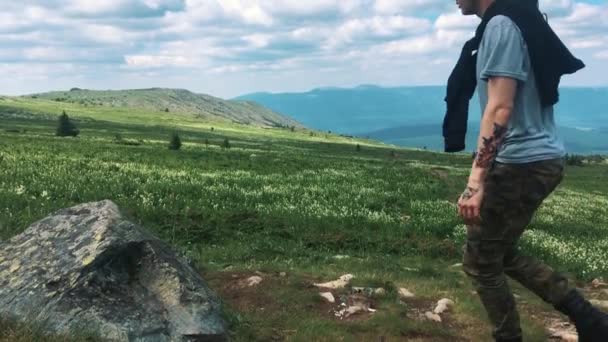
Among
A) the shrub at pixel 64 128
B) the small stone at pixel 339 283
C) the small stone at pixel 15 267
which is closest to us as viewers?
the small stone at pixel 15 267

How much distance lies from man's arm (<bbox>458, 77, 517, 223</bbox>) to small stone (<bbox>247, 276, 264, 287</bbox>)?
4.88 metres

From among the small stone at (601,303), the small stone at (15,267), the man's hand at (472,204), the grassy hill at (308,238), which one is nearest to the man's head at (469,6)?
the man's hand at (472,204)

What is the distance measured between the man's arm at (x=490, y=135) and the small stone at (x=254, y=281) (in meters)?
4.88

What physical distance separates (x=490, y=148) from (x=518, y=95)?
2.05ft

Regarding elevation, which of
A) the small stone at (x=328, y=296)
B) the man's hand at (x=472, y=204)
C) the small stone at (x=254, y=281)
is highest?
the man's hand at (x=472, y=204)

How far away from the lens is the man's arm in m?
5.20

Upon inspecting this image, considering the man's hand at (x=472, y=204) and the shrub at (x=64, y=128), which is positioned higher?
the man's hand at (x=472, y=204)

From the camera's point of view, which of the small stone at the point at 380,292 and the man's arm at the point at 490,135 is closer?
the man's arm at the point at 490,135

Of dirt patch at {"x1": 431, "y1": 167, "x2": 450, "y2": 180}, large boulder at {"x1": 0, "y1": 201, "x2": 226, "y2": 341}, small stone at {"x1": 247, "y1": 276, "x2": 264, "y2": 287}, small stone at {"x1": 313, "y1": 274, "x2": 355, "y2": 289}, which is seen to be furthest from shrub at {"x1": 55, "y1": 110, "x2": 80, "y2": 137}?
large boulder at {"x1": 0, "y1": 201, "x2": 226, "y2": 341}

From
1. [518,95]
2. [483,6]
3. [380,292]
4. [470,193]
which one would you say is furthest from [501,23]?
[380,292]

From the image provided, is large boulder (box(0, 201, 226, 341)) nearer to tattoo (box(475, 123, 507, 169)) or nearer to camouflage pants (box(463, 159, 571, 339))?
camouflage pants (box(463, 159, 571, 339))

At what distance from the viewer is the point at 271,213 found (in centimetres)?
1828

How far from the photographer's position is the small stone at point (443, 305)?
8789mm

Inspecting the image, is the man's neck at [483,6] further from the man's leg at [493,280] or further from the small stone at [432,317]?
the small stone at [432,317]
